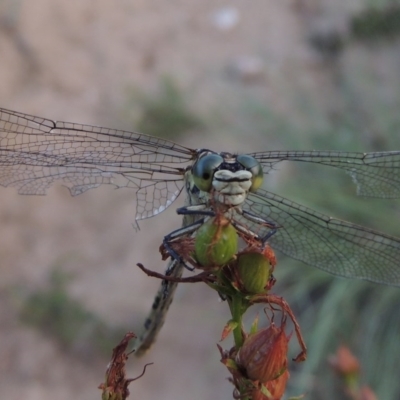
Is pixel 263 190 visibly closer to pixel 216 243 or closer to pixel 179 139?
pixel 216 243

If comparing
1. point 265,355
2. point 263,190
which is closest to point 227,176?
point 263,190

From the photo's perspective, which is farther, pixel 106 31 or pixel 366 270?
pixel 106 31

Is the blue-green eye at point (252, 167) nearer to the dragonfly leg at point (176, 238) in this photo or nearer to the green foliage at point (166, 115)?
the dragonfly leg at point (176, 238)

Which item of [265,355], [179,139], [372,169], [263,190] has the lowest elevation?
[265,355]

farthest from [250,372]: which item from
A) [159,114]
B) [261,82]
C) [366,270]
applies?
[261,82]

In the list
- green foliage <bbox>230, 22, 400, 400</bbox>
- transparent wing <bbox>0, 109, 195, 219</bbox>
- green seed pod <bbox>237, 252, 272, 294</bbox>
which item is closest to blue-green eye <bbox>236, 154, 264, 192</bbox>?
transparent wing <bbox>0, 109, 195, 219</bbox>

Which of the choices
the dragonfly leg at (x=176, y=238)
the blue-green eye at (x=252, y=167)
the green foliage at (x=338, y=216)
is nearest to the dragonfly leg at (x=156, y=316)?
the dragonfly leg at (x=176, y=238)

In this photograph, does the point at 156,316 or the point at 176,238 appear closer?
the point at 176,238

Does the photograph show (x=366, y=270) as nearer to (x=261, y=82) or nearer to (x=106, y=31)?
(x=261, y=82)
